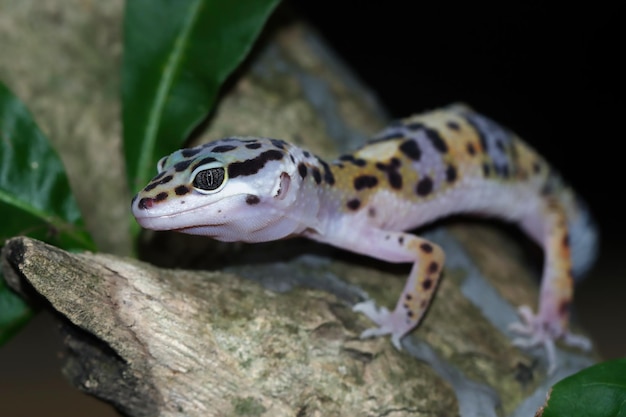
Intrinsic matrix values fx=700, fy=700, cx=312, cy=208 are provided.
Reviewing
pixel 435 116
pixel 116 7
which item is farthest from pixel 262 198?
pixel 116 7

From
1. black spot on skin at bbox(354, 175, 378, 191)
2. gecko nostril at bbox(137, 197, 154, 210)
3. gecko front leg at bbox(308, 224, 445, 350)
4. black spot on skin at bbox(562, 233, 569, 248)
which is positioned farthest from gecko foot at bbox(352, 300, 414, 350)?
black spot on skin at bbox(562, 233, 569, 248)

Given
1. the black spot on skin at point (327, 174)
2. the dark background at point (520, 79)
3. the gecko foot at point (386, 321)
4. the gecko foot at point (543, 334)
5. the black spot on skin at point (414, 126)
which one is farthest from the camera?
the dark background at point (520, 79)

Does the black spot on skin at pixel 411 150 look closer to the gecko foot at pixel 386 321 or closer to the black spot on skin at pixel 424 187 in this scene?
the black spot on skin at pixel 424 187

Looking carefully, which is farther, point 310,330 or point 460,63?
point 460,63

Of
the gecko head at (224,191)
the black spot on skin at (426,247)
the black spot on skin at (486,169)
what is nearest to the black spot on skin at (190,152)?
the gecko head at (224,191)

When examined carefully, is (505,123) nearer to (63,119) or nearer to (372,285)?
(372,285)

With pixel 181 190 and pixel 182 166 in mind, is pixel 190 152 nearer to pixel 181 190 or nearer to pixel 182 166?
pixel 182 166
